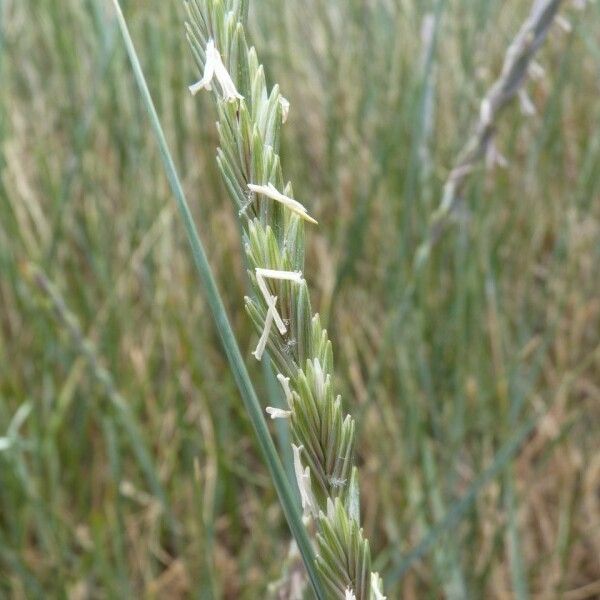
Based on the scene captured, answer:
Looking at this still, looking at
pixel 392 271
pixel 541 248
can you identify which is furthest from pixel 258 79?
pixel 541 248

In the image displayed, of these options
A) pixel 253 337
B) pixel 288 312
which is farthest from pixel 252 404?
pixel 253 337

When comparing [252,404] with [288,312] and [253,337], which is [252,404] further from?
[253,337]

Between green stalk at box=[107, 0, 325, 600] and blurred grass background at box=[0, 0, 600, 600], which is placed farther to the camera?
blurred grass background at box=[0, 0, 600, 600]

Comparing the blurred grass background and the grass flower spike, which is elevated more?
the grass flower spike

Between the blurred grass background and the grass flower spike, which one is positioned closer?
the grass flower spike

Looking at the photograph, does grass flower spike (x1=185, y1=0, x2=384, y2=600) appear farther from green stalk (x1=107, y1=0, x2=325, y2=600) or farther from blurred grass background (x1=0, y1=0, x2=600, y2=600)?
blurred grass background (x1=0, y1=0, x2=600, y2=600)

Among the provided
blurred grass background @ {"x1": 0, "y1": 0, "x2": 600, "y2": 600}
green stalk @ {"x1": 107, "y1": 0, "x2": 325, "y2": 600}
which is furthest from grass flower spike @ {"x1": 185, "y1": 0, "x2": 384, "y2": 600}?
blurred grass background @ {"x1": 0, "y1": 0, "x2": 600, "y2": 600}

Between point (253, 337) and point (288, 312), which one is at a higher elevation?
point (288, 312)
